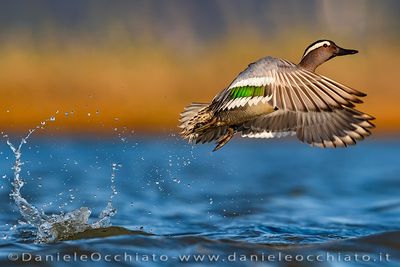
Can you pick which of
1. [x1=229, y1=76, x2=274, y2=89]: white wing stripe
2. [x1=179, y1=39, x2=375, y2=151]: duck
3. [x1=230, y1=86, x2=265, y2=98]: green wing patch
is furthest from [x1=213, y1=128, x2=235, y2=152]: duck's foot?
[x1=229, y1=76, x2=274, y2=89]: white wing stripe

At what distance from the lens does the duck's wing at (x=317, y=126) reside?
6324 millimetres

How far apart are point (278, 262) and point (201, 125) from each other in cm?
105

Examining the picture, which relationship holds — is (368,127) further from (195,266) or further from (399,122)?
(399,122)

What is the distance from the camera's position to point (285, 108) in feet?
19.5

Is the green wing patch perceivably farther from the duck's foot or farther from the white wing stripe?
the duck's foot

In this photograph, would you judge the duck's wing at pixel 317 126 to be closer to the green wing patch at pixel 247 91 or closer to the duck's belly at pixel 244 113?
the duck's belly at pixel 244 113

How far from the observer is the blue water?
6410mm

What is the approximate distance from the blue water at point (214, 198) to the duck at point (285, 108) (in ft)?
2.44

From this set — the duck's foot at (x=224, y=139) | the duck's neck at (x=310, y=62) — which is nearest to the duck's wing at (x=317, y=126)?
the duck's foot at (x=224, y=139)

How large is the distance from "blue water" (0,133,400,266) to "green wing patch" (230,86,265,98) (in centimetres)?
101

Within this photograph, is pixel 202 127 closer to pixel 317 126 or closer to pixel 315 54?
pixel 317 126

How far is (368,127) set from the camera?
6262 mm

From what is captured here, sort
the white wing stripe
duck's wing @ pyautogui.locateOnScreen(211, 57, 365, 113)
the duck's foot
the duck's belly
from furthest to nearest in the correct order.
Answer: the duck's foot → the duck's belly → the white wing stripe → duck's wing @ pyautogui.locateOnScreen(211, 57, 365, 113)

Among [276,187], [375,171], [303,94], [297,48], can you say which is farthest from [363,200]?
[297,48]
